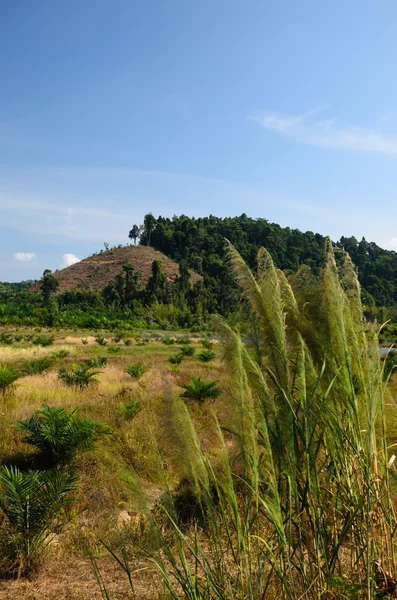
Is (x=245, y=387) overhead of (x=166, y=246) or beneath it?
beneath

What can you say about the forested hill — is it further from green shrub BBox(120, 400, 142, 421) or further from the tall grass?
the tall grass

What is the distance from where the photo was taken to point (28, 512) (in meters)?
3.47

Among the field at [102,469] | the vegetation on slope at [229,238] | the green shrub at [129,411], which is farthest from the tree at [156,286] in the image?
the green shrub at [129,411]

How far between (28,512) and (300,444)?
2647 mm

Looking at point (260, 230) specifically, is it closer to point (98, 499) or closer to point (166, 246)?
point (166, 246)

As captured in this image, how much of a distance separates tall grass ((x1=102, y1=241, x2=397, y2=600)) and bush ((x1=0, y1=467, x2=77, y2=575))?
1.81 meters

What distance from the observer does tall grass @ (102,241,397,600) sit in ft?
5.12

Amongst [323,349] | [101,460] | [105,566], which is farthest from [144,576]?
[101,460]

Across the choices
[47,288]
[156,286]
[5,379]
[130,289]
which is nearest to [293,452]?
[5,379]

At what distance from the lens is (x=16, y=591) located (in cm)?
296

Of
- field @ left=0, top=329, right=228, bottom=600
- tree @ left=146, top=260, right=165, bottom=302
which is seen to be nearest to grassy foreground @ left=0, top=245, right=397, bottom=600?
field @ left=0, top=329, right=228, bottom=600

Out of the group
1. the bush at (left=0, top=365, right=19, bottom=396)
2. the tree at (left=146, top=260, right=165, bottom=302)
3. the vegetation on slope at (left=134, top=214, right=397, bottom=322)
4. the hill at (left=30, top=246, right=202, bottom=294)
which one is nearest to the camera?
the bush at (left=0, top=365, right=19, bottom=396)

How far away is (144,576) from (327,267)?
2133mm

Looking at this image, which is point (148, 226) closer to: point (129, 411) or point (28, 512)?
point (129, 411)
